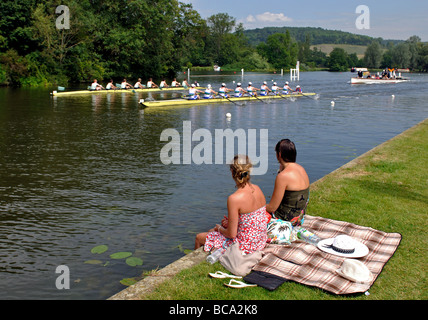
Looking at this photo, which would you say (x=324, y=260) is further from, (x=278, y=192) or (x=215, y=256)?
(x=215, y=256)

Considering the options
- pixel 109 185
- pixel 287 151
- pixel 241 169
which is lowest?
pixel 109 185

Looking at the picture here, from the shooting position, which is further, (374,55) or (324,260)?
(374,55)

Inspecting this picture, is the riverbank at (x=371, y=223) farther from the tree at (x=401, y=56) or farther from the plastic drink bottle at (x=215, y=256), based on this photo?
the tree at (x=401, y=56)

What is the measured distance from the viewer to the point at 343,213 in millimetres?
7867

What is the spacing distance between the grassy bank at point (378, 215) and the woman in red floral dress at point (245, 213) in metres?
0.52

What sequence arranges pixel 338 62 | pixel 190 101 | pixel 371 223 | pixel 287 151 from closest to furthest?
pixel 287 151 < pixel 371 223 < pixel 190 101 < pixel 338 62

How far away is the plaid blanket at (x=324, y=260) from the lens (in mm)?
5152

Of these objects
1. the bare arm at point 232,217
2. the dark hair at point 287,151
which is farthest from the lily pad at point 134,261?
the dark hair at point 287,151

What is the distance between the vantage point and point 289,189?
6.46m

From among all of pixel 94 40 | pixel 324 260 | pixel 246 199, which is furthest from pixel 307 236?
pixel 94 40

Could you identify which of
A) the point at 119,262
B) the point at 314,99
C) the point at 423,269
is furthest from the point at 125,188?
the point at 314,99

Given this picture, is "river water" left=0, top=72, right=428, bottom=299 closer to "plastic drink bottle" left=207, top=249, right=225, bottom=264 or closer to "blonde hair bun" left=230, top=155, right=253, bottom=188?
"plastic drink bottle" left=207, top=249, right=225, bottom=264

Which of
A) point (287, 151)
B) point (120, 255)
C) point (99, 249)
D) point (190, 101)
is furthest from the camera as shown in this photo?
point (190, 101)

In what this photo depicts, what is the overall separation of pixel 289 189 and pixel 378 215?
238cm
